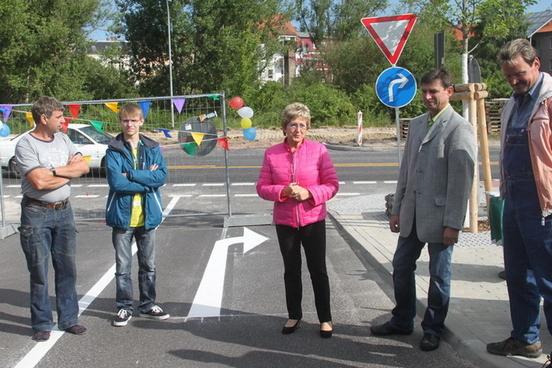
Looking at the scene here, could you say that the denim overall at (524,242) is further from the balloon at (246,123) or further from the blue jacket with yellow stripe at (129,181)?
the balloon at (246,123)

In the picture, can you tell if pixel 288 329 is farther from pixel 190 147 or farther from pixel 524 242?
pixel 190 147

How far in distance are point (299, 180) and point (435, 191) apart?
102 cm

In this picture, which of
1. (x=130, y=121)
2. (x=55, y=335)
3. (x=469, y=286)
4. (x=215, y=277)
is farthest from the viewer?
(x=215, y=277)

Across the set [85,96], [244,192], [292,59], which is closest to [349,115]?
[85,96]

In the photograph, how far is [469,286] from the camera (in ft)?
20.5

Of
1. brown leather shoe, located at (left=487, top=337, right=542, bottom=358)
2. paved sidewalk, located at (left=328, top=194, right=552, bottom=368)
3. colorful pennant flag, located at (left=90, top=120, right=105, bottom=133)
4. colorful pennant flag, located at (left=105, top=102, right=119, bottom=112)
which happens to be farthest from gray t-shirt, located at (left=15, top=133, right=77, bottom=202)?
colorful pennant flag, located at (left=90, top=120, right=105, bottom=133)

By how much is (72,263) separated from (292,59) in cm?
7518

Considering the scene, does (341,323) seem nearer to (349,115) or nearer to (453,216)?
(453,216)

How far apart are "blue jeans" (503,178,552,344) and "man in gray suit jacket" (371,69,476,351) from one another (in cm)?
38

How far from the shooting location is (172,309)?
6078mm

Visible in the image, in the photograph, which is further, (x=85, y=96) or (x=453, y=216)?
(x=85, y=96)

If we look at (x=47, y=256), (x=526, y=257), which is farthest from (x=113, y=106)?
(x=526, y=257)

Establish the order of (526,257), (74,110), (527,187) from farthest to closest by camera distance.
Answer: (74,110) → (526,257) → (527,187)

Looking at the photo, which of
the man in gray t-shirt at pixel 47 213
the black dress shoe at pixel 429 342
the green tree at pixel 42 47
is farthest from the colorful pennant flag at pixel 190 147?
the green tree at pixel 42 47
